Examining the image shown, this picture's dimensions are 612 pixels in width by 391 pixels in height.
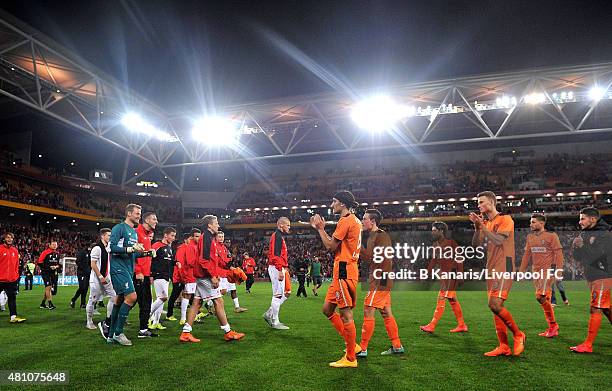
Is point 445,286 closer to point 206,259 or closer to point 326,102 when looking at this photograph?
point 206,259

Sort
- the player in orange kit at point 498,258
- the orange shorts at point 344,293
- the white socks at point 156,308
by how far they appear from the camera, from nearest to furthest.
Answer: the orange shorts at point 344,293, the player in orange kit at point 498,258, the white socks at point 156,308

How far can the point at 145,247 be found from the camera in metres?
8.30

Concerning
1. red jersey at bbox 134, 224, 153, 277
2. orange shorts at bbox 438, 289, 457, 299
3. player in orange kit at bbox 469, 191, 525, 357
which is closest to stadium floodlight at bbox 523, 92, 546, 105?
orange shorts at bbox 438, 289, 457, 299

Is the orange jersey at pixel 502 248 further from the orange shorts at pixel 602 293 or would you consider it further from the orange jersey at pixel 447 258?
the orange jersey at pixel 447 258

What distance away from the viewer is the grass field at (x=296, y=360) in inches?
192

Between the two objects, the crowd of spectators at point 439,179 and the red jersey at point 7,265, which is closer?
the red jersey at point 7,265

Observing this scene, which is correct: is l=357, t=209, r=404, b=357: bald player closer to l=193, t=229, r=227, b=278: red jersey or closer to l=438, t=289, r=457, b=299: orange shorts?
l=438, t=289, r=457, b=299: orange shorts

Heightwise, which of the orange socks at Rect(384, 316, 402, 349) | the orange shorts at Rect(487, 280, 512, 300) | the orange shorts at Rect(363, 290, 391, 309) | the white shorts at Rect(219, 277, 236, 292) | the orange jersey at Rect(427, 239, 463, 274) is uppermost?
the orange jersey at Rect(427, 239, 463, 274)

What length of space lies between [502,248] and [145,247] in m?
6.16

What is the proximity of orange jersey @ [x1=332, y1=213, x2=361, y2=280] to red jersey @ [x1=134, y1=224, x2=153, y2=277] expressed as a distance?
4285mm

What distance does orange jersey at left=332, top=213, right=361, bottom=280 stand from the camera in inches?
222

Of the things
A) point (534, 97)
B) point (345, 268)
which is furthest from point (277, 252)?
point (534, 97)

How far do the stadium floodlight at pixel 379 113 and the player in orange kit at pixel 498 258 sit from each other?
20302 mm

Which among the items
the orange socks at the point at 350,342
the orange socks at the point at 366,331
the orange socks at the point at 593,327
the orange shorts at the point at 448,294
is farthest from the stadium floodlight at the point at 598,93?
the orange socks at the point at 350,342
